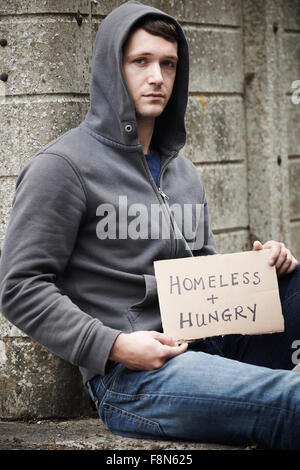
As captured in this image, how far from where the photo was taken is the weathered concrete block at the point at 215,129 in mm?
3982

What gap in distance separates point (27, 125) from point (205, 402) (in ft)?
4.63

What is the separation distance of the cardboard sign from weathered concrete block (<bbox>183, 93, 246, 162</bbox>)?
1291 millimetres

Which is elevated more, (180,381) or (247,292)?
(247,292)

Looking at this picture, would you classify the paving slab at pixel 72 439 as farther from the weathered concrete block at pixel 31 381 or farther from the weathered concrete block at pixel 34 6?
the weathered concrete block at pixel 34 6

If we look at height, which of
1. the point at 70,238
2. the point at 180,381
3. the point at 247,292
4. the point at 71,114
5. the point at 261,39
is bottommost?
the point at 180,381

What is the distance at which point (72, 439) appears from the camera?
2822 mm

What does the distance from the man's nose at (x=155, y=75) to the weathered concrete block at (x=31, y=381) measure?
118 centimetres

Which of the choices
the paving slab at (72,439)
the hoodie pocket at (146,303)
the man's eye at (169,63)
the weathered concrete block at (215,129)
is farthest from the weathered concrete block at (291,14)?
the paving slab at (72,439)

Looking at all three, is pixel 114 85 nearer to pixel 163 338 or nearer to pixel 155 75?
pixel 155 75

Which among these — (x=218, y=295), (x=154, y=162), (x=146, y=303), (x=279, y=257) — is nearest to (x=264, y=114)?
(x=154, y=162)

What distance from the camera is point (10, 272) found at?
244 cm

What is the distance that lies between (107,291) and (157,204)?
369mm
